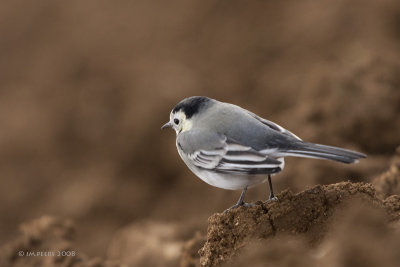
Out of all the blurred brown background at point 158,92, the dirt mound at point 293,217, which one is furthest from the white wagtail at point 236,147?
the blurred brown background at point 158,92

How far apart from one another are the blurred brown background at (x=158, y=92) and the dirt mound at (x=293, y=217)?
11.2ft

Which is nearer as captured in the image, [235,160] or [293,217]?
A: [293,217]

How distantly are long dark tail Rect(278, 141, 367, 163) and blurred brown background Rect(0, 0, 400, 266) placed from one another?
10.6 ft

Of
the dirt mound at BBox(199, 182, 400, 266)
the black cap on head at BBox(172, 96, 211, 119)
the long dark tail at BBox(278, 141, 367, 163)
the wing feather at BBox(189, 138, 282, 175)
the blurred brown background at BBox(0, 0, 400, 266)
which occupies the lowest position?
the dirt mound at BBox(199, 182, 400, 266)

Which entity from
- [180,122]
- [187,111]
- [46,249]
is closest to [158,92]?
[46,249]

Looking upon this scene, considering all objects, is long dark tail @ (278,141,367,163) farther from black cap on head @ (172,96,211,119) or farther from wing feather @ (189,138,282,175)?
black cap on head @ (172,96,211,119)

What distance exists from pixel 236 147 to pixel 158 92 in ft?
23.5

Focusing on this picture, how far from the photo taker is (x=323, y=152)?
17.2 feet

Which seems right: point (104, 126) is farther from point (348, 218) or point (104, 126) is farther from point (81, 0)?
point (348, 218)

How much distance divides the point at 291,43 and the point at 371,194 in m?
9.21

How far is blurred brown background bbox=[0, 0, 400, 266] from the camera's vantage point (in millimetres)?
10047

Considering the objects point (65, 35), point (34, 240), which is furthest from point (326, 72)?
point (65, 35)

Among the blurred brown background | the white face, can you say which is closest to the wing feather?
the white face

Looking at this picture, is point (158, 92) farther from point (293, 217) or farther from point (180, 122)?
point (293, 217)
